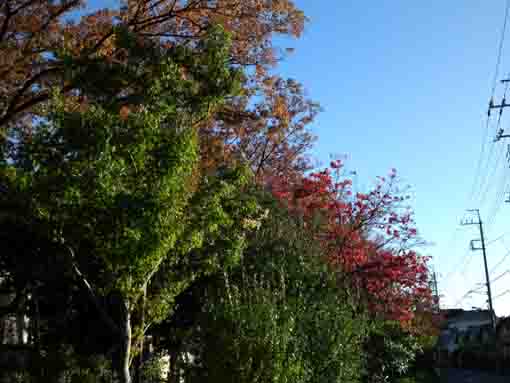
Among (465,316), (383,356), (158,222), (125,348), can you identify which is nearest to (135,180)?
(158,222)

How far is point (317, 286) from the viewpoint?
12805 mm

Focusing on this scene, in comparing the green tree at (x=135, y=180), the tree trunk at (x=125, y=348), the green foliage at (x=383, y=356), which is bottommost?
the green foliage at (x=383, y=356)

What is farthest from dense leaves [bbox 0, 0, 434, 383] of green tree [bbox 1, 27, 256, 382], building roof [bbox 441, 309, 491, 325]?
building roof [bbox 441, 309, 491, 325]

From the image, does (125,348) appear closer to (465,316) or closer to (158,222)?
(158,222)

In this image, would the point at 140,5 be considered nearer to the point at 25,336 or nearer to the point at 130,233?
the point at 130,233

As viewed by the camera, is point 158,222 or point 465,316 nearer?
point 158,222

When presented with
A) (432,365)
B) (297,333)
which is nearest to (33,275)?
(297,333)

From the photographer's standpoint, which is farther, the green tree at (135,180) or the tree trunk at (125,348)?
the tree trunk at (125,348)

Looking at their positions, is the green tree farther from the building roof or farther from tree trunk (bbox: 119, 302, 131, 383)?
the building roof

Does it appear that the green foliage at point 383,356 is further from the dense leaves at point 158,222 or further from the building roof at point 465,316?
Result: the building roof at point 465,316

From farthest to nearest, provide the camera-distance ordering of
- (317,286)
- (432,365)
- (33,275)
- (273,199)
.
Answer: (432,365) → (273,199) → (317,286) → (33,275)

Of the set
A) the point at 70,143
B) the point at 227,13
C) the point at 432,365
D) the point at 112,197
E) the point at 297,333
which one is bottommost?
the point at 432,365

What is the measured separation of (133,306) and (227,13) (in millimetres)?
7965

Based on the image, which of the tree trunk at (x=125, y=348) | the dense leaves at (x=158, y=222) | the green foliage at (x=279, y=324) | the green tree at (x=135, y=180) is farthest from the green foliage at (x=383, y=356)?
the tree trunk at (x=125, y=348)
